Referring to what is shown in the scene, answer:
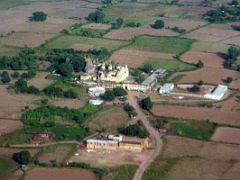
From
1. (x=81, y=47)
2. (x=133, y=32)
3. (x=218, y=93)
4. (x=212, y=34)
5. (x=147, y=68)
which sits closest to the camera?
(x=218, y=93)

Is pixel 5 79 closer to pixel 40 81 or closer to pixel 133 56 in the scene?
pixel 40 81

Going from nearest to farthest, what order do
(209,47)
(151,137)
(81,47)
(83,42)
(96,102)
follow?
(151,137) < (96,102) < (81,47) < (209,47) < (83,42)

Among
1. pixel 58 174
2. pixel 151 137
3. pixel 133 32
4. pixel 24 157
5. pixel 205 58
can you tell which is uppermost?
pixel 24 157

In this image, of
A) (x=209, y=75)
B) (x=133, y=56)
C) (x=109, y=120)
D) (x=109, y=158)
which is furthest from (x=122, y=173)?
(x=133, y=56)

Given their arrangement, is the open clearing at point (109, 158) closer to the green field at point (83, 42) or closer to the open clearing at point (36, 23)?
the green field at point (83, 42)

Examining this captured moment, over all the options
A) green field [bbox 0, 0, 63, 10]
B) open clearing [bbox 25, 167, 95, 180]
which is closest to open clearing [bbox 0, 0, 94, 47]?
green field [bbox 0, 0, 63, 10]

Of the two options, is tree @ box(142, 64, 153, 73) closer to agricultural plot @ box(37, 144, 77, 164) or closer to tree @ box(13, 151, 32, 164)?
agricultural plot @ box(37, 144, 77, 164)

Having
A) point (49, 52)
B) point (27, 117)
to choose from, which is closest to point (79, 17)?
point (49, 52)
